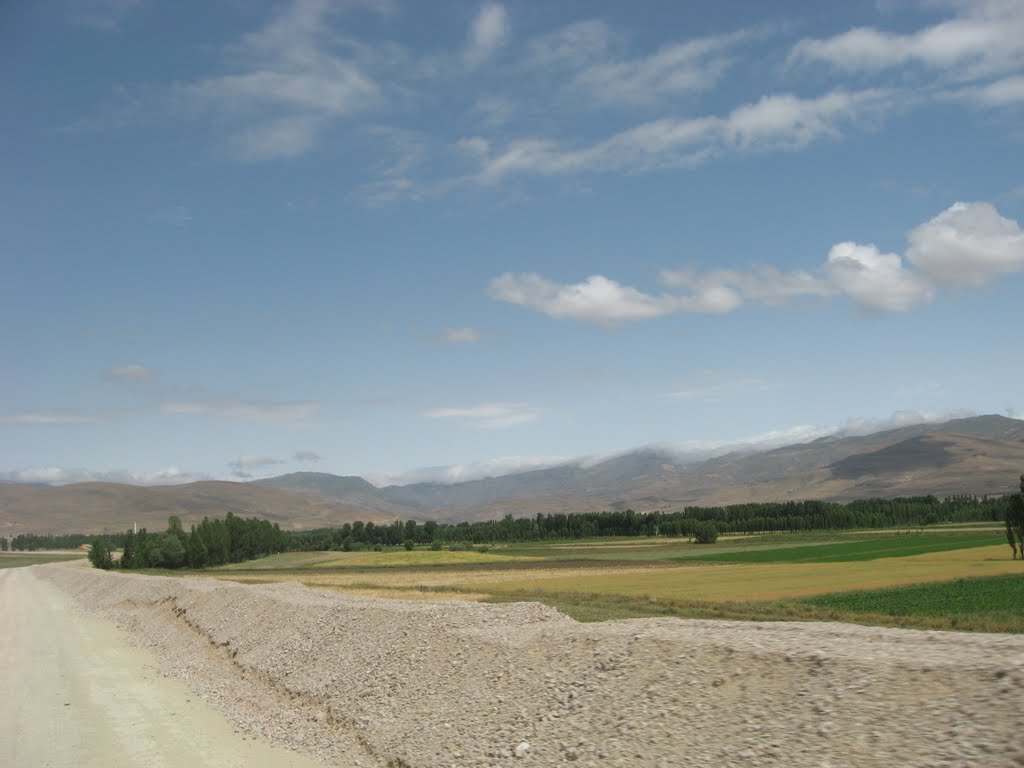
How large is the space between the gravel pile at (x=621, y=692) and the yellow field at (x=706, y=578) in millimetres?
26815

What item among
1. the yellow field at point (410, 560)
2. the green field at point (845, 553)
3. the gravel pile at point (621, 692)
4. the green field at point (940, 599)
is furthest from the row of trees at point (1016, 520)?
the gravel pile at point (621, 692)

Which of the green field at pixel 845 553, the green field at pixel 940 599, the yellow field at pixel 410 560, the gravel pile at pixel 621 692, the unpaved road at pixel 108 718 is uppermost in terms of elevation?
the gravel pile at pixel 621 692

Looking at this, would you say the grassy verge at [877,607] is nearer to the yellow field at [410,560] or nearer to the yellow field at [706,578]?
the yellow field at [706,578]

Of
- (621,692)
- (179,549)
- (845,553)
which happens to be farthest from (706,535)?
(621,692)

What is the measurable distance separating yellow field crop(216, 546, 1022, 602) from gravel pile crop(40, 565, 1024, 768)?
26.8 metres

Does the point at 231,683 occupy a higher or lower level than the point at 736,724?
lower

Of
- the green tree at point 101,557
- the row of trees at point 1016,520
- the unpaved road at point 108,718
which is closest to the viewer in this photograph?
the unpaved road at point 108,718

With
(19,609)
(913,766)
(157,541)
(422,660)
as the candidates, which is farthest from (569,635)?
(157,541)

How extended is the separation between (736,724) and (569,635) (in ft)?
30.0

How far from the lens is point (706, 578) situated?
71.7m

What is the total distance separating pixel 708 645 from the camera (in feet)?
64.3

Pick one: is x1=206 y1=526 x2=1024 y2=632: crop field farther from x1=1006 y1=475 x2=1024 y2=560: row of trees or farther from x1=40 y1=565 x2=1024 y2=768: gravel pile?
x1=40 y1=565 x2=1024 y2=768: gravel pile

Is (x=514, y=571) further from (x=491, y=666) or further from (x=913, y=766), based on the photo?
(x=913, y=766)

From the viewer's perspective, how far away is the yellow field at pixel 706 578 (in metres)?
56.8
